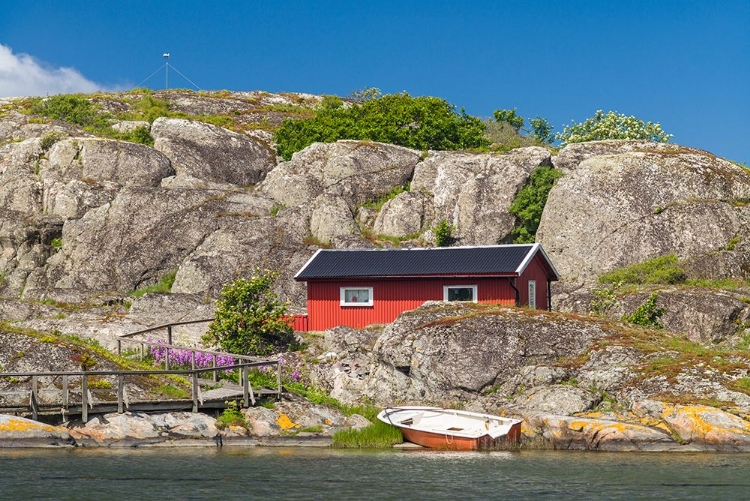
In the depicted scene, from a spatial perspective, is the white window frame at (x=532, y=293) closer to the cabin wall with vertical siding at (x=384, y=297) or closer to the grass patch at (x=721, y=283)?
the cabin wall with vertical siding at (x=384, y=297)

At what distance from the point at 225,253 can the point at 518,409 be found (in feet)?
95.3

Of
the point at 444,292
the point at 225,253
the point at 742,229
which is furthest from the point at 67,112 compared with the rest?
the point at 742,229

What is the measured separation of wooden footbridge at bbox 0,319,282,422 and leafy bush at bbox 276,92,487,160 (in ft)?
135

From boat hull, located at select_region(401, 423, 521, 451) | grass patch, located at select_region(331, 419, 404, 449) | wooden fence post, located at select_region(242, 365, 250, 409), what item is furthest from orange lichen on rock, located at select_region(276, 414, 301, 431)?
boat hull, located at select_region(401, 423, 521, 451)

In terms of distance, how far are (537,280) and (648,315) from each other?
7.09 metres

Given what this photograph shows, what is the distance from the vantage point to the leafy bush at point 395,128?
80062mm

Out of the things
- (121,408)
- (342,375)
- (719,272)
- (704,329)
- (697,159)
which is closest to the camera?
(121,408)

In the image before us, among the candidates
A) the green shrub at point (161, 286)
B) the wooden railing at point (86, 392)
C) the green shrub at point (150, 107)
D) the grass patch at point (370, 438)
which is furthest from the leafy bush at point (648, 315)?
the green shrub at point (150, 107)

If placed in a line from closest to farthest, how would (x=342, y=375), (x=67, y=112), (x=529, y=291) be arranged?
(x=342, y=375), (x=529, y=291), (x=67, y=112)

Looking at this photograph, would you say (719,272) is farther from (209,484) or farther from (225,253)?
(209,484)

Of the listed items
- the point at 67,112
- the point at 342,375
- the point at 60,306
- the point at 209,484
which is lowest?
the point at 209,484

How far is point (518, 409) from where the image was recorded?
36375 millimetres

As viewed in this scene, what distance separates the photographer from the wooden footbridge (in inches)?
1346

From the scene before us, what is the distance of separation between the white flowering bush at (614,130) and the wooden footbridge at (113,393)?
6753cm
